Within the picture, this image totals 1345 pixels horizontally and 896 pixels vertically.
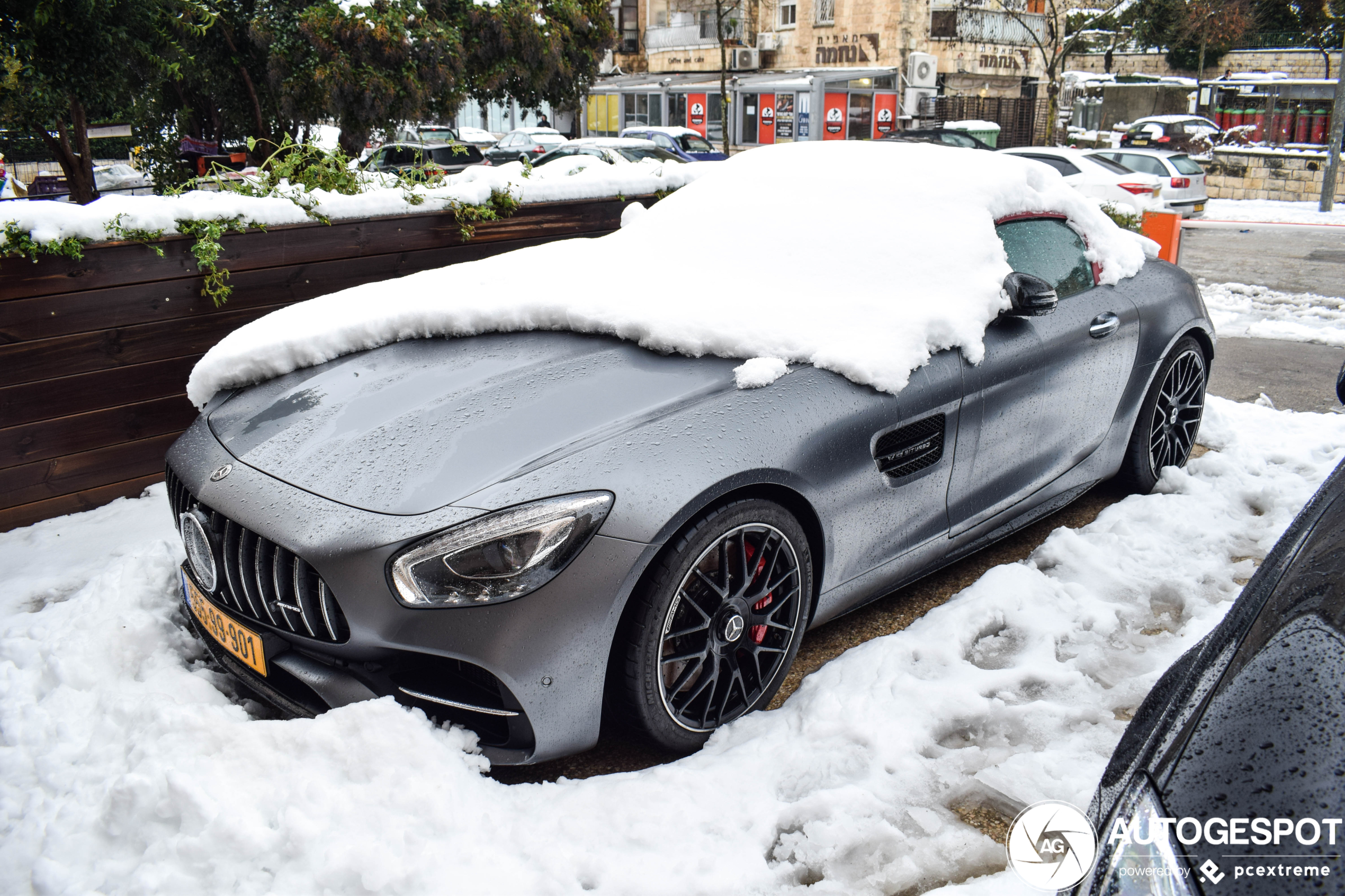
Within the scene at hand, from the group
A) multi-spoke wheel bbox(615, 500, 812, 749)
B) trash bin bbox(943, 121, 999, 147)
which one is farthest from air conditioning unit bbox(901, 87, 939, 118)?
multi-spoke wheel bbox(615, 500, 812, 749)

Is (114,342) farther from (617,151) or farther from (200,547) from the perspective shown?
(617,151)

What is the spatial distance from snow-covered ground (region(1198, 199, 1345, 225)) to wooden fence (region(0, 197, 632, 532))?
17053 millimetres

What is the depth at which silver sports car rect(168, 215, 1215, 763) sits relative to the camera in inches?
88.1

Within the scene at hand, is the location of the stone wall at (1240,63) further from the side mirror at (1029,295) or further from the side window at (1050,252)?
the side mirror at (1029,295)

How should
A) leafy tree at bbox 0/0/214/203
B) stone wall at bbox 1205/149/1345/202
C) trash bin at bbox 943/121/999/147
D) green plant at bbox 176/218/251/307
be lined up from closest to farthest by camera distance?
green plant at bbox 176/218/251/307 → leafy tree at bbox 0/0/214/203 → stone wall at bbox 1205/149/1345/202 → trash bin at bbox 943/121/999/147

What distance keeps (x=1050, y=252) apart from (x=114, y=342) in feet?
12.6

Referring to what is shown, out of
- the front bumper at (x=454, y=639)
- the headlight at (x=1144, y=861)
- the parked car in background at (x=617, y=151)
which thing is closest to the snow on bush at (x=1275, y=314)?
the front bumper at (x=454, y=639)

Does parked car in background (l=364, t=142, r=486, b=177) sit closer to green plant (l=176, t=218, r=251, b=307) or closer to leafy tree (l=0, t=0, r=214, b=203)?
leafy tree (l=0, t=0, r=214, b=203)

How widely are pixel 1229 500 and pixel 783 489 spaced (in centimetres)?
264

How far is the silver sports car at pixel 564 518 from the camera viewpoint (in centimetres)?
224

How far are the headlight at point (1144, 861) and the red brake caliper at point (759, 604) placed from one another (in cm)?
122

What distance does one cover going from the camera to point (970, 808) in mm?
2451

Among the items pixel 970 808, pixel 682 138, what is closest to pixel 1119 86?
pixel 682 138

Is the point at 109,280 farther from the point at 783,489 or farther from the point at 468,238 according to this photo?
the point at 783,489
